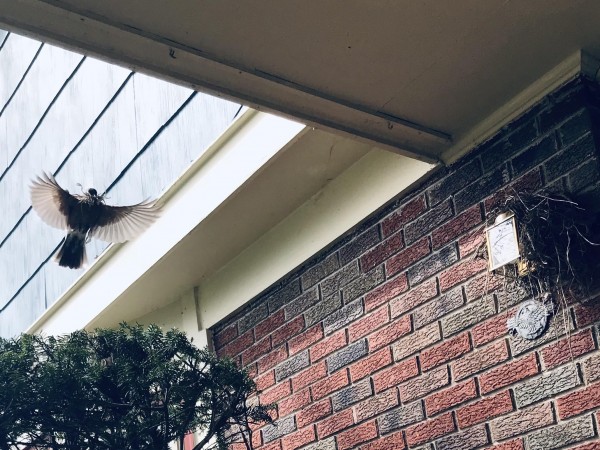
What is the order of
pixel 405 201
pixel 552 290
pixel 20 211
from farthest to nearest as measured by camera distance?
pixel 20 211 < pixel 405 201 < pixel 552 290

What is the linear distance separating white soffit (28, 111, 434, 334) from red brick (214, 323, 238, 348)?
0.26 feet

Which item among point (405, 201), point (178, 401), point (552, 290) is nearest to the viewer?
point (552, 290)

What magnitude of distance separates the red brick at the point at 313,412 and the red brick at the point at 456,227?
0.85 meters

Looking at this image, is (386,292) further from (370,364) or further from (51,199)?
(51,199)

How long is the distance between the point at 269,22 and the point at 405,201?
1202 mm

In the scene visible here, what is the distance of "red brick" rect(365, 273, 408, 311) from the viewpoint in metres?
3.66

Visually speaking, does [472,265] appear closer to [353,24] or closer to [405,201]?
[405,201]

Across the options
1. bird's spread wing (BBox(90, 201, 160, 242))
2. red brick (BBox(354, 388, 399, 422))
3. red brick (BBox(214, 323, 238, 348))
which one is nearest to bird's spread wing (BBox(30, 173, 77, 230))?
bird's spread wing (BBox(90, 201, 160, 242))

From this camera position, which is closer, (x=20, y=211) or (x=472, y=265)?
(x=472, y=265)

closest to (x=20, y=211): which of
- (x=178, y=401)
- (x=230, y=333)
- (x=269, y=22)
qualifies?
(x=230, y=333)

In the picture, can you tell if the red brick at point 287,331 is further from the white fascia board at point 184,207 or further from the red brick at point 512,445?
the red brick at point 512,445

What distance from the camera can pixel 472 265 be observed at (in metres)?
3.36

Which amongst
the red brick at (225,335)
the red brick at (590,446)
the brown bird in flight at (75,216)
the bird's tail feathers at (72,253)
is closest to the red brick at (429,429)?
the red brick at (590,446)

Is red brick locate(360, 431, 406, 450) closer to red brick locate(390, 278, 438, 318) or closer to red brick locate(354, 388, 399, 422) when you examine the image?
red brick locate(354, 388, 399, 422)
